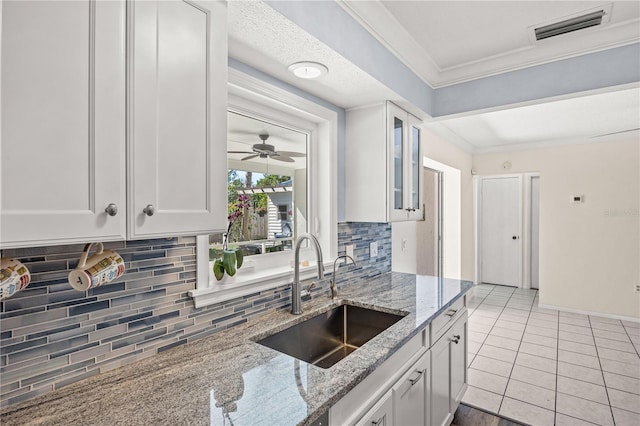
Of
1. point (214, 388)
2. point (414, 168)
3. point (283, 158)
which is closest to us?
point (214, 388)

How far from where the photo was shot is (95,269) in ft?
3.07

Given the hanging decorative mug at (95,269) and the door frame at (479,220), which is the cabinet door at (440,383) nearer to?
the hanging decorative mug at (95,269)

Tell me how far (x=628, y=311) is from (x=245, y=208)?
16.4 feet

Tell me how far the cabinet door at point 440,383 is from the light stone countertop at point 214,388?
493mm

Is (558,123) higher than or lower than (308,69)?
higher

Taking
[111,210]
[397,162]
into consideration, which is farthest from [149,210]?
[397,162]

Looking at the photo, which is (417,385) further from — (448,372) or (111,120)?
(111,120)

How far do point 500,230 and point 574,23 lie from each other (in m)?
4.59

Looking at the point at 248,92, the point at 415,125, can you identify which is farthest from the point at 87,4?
the point at 415,125

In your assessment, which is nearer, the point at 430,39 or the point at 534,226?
the point at 430,39

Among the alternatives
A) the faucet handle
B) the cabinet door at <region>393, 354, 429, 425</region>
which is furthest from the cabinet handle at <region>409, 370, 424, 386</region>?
the faucet handle

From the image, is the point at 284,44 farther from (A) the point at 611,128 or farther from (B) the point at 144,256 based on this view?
(A) the point at 611,128

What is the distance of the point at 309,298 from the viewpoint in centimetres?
187

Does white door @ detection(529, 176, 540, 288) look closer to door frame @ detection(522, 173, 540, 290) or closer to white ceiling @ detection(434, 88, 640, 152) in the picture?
door frame @ detection(522, 173, 540, 290)
